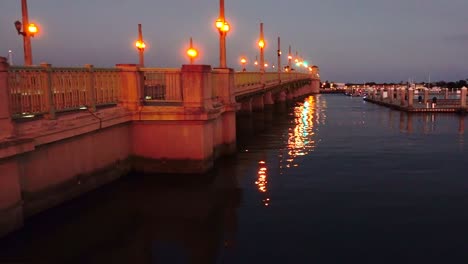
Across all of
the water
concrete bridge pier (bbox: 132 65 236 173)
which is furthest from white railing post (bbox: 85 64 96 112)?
the water

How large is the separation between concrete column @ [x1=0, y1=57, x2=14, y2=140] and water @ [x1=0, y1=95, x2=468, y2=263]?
81.1 inches

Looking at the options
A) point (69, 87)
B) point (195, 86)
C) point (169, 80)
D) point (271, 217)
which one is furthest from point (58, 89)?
point (271, 217)

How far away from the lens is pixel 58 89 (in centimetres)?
1078

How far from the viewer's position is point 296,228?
9320 mm

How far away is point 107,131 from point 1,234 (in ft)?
15.4

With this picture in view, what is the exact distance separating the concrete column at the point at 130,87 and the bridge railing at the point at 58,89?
0.19m

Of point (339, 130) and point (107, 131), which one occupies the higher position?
point (107, 131)

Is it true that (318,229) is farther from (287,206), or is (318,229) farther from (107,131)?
(107,131)

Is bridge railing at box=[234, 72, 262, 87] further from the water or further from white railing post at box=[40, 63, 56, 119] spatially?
white railing post at box=[40, 63, 56, 119]

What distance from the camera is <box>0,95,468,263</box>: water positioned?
26.2 ft

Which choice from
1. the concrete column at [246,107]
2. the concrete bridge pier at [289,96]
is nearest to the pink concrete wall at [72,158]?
the concrete column at [246,107]

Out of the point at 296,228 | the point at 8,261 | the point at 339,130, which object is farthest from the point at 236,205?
the point at 339,130

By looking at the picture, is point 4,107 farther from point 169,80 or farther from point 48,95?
point 169,80

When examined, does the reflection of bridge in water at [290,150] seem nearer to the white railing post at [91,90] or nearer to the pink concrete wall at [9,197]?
the white railing post at [91,90]
